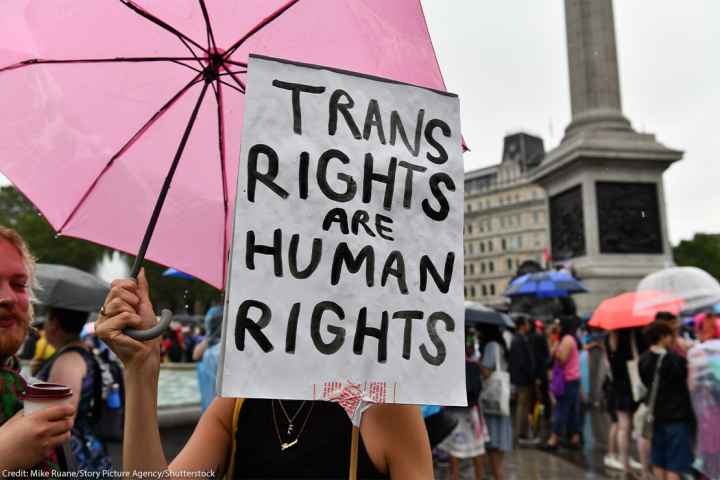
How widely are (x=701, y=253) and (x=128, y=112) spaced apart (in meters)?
68.3

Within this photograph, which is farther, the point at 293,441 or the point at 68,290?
the point at 68,290

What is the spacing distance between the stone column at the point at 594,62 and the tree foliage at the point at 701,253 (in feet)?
157

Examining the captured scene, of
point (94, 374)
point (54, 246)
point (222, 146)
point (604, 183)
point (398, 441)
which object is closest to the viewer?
point (398, 441)

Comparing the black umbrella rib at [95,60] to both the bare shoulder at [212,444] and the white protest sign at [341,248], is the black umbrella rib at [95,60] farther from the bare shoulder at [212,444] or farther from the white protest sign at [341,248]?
the bare shoulder at [212,444]

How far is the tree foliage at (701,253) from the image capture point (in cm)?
6006

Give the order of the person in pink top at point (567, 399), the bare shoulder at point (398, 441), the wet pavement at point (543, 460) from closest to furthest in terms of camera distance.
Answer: the bare shoulder at point (398, 441), the wet pavement at point (543, 460), the person in pink top at point (567, 399)

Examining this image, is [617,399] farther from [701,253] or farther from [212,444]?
[701,253]

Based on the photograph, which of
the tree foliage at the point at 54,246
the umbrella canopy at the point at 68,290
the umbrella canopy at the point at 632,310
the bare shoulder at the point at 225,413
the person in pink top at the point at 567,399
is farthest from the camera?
the tree foliage at the point at 54,246

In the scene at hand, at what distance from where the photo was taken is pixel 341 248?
1583mm

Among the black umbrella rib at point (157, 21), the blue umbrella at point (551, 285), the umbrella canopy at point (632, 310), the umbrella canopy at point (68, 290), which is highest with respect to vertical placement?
the blue umbrella at point (551, 285)

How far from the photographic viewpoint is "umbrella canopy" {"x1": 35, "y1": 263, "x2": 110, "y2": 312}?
149 inches

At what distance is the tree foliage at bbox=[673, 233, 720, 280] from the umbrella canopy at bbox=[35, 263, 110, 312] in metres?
63.8

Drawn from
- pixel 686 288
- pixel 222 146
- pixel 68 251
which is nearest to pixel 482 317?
pixel 686 288

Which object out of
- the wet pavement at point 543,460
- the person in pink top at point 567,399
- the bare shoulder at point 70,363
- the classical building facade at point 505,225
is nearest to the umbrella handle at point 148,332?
the bare shoulder at point 70,363
